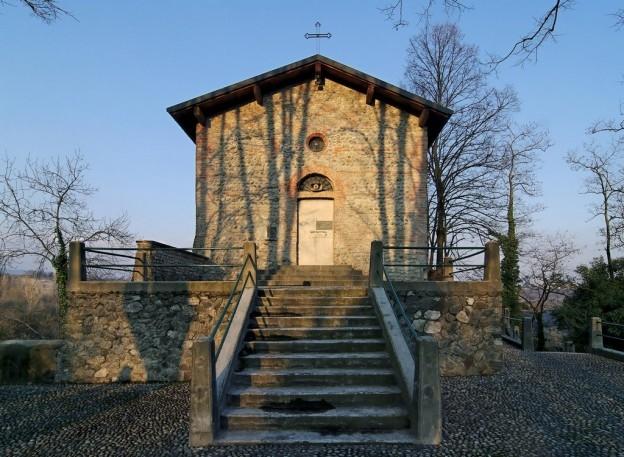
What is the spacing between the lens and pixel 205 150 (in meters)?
12.0

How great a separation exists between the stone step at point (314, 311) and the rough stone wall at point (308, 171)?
4613 millimetres

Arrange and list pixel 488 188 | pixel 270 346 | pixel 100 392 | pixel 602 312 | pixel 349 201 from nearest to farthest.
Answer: pixel 270 346
pixel 100 392
pixel 349 201
pixel 602 312
pixel 488 188

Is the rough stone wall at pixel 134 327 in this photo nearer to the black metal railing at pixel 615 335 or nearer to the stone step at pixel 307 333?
the stone step at pixel 307 333

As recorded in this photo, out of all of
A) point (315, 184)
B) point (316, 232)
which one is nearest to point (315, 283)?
point (316, 232)

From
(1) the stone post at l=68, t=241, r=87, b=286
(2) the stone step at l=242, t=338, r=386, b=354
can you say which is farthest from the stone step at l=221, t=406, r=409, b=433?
(1) the stone post at l=68, t=241, r=87, b=286

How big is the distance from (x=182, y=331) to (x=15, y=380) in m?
3.27

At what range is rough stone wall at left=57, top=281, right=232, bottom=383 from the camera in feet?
24.6

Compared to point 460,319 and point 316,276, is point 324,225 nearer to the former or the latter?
point 316,276

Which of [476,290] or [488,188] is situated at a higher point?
[488,188]

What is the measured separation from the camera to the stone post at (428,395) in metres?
4.45

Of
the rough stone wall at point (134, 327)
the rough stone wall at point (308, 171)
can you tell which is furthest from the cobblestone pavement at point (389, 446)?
the rough stone wall at point (308, 171)

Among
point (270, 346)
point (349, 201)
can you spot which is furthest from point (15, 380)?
point (349, 201)

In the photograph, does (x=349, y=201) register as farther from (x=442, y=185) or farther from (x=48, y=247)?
(x=48, y=247)

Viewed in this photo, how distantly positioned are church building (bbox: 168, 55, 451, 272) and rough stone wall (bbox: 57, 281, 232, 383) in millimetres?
4095
